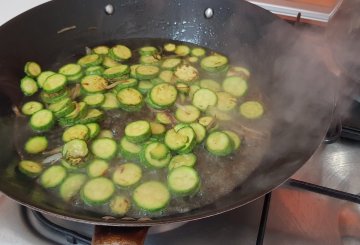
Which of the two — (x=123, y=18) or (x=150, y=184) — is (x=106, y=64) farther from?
(x=150, y=184)

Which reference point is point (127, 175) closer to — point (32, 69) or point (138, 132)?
point (138, 132)

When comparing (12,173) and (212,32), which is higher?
(212,32)

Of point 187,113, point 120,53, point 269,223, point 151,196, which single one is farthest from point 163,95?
point 269,223

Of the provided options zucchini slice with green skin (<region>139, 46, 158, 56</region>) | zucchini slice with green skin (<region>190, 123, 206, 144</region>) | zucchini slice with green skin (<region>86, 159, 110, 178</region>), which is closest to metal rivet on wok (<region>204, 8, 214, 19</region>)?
zucchini slice with green skin (<region>139, 46, 158, 56</region>)

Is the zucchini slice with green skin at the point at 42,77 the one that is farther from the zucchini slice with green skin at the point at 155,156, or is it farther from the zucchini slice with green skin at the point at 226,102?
the zucchini slice with green skin at the point at 226,102

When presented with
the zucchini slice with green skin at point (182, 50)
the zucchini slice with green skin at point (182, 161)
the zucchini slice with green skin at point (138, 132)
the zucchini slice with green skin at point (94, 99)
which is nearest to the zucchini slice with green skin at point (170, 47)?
the zucchini slice with green skin at point (182, 50)

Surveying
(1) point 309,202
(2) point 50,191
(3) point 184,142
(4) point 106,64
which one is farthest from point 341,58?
(2) point 50,191
